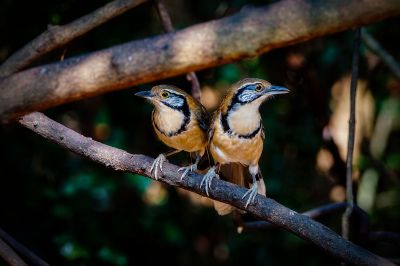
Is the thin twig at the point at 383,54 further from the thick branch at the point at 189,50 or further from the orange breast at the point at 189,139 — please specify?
the thick branch at the point at 189,50

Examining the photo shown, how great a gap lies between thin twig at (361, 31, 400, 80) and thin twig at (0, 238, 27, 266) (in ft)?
8.62

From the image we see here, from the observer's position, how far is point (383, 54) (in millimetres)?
4023

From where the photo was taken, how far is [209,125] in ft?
10.8

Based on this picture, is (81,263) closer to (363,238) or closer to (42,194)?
(42,194)

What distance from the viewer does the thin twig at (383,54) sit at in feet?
12.9

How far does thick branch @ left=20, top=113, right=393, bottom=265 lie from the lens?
2.45 m

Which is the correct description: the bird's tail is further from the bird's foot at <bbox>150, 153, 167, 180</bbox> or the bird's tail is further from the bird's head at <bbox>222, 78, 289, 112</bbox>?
the bird's foot at <bbox>150, 153, 167, 180</bbox>

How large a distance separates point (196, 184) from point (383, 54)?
1.96 m

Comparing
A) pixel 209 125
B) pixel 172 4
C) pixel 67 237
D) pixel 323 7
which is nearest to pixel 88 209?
pixel 67 237

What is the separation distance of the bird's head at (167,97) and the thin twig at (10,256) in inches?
41.5

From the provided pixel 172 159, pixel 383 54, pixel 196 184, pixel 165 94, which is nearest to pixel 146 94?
pixel 165 94

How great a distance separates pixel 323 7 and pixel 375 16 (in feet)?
0.57

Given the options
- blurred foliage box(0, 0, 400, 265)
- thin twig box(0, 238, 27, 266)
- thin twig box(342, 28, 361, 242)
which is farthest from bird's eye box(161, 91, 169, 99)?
thin twig box(0, 238, 27, 266)

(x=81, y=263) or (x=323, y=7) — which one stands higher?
(x=323, y=7)
